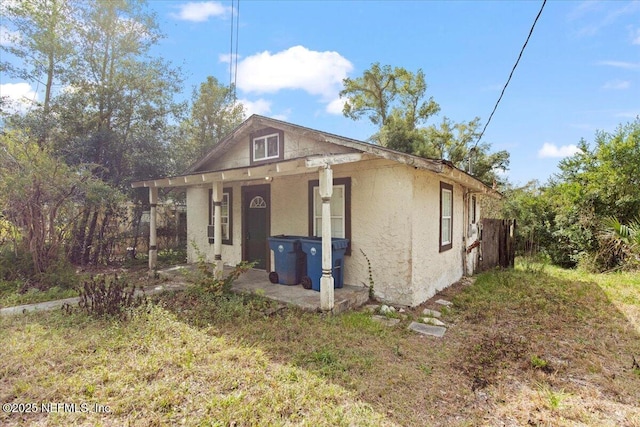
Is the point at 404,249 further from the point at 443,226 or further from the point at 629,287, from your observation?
the point at 629,287

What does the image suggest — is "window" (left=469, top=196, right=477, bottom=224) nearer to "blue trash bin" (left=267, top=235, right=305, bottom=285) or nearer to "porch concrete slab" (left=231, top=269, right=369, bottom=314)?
"porch concrete slab" (left=231, top=269, right=369, bottom=314)

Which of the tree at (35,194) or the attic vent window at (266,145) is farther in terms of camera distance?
the attic vent window at (266,145)

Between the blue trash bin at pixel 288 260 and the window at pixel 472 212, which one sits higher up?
the window at pixel 472 212

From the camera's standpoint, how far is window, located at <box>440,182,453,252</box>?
7164 mm

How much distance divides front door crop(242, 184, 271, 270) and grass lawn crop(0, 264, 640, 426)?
2596 millimetres

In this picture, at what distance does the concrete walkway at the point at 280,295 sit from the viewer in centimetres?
521

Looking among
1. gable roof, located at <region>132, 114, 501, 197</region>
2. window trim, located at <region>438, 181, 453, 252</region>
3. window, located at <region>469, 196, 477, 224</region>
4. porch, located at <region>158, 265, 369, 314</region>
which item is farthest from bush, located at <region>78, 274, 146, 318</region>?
window, located at <region>469, 196, 477, 224</region>

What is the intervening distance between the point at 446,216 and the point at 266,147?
4.75 metres

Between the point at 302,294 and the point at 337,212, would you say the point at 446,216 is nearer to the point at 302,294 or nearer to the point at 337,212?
the point at 337,212

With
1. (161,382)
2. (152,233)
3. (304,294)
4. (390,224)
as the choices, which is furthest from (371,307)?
(152,233)

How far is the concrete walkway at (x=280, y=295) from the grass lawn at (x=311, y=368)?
0.95 feet

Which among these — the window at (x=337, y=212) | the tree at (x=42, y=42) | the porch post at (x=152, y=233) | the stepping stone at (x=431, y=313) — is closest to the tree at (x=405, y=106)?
the porch post at (x=152, y=233)

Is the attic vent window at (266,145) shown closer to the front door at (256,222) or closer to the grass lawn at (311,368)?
the front door at (256,222)

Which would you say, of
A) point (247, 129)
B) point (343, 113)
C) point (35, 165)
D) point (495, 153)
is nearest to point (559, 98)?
point (247, 129)
